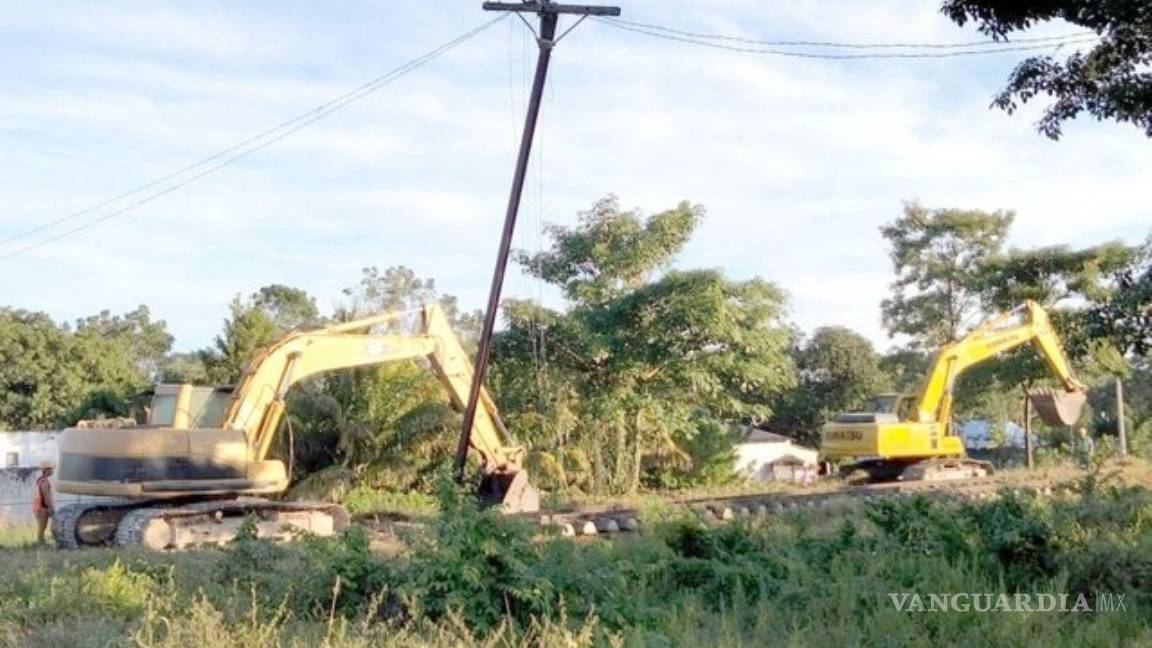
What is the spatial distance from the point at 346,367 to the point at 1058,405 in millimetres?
13640

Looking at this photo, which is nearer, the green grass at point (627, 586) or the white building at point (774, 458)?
the green grass at point (627, 586)

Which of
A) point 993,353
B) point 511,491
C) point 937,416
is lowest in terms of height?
point 511,491

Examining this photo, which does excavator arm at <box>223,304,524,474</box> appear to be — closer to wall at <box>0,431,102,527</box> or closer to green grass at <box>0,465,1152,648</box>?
green grass at <box>0,465,1152,648</box>

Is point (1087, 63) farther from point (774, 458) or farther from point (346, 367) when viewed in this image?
point (774, 458)

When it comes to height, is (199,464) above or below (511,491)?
above

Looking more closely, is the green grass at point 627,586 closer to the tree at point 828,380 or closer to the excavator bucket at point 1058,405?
the excavator bucket at point 1058,405

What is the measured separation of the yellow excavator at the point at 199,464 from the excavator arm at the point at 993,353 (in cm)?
1096

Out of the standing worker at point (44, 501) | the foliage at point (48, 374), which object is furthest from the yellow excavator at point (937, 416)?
the foliage at point (48, 374)

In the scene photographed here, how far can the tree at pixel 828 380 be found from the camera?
4475cm

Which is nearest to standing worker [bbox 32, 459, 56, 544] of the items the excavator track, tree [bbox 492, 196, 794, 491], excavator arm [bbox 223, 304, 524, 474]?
the excavator track

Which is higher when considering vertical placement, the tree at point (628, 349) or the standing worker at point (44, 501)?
the tree at point (628, 349)

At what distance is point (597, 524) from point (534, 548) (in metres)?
7.91

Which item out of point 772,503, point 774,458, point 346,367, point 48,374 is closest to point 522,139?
point 346,367

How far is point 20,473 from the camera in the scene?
29.6 meters
